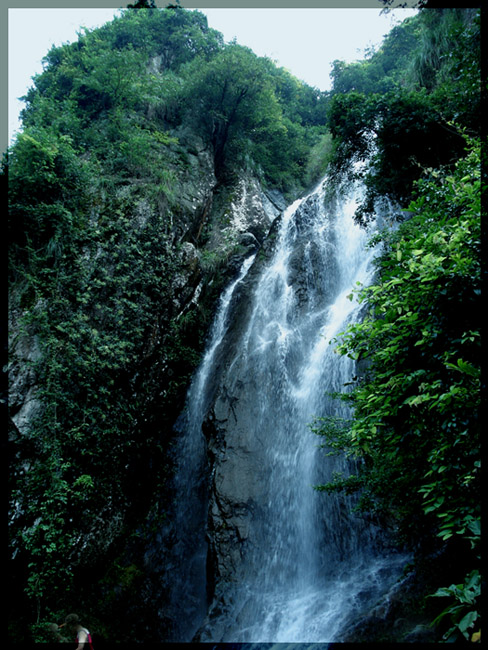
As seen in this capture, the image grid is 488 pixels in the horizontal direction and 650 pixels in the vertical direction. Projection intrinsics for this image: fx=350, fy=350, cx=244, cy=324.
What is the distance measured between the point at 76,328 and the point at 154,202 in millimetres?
5165

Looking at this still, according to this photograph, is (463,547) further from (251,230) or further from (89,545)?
(251,230)

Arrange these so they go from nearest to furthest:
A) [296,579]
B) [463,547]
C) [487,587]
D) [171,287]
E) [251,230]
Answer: [487,587], [463,547], [296,579], [171,287], [251,230]

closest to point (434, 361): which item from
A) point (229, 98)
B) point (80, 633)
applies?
point (80, 633)

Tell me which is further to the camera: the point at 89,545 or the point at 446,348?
the point at 89,545

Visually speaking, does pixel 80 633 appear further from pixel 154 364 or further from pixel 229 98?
pixel 229 98

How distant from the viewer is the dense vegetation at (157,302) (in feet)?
9.66

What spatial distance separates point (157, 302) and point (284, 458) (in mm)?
5949

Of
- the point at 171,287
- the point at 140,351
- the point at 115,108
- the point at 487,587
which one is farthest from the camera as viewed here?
the point at 115,108

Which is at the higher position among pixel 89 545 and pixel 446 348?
pixel 446 348

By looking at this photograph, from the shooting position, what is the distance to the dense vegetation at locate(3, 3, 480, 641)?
9.66ft

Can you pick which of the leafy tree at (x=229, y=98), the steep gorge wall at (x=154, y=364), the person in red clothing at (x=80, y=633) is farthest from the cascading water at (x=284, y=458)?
the leafy tree at (x=229, y=98)

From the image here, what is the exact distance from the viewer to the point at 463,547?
4516 millimetres

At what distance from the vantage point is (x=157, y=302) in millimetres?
10969

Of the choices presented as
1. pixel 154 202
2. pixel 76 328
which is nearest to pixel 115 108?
pixel 154 202
